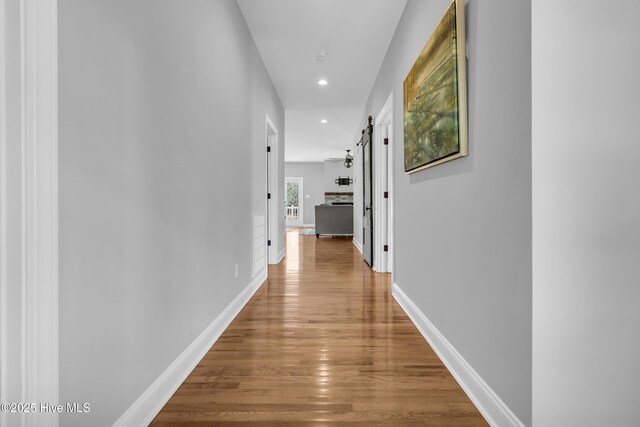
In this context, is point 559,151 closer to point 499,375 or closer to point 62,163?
point 499,375

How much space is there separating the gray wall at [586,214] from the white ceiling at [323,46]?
212 centimetres

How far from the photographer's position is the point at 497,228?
1.36 meters

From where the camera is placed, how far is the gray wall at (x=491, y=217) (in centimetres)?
118

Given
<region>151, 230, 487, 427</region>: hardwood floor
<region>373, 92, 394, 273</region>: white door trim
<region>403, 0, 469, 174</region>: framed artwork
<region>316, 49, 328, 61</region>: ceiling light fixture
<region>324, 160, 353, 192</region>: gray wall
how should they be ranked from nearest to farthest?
1. <region>151, 230, 487, 427</region>: hardwood floor
2. <region>403, 0, 469, 174</region>: framed artwork
3. <region>316, 49, 328, 61</region>: ceiling light fixture
4. <region>373, 92, 394, 273</region>: white door trim
5. <region>324, 160, 353, 192</region>: gray wall

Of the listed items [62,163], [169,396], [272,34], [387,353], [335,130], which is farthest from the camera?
[335,130]

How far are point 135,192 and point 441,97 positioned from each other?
5.13 feet

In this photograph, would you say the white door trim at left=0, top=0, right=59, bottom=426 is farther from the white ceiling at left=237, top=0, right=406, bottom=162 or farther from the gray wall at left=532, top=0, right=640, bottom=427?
the white ceiling at left=237, top=0, right=406, bottom=162

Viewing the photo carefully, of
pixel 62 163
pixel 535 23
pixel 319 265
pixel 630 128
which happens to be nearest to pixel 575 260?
pixel 630 128

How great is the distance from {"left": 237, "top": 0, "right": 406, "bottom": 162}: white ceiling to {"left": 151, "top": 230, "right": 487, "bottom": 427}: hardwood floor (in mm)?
2559

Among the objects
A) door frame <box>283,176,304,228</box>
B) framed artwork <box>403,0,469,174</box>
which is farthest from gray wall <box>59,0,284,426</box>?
door frame <box>283,176,304,228</box>

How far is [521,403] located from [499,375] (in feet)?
0.52

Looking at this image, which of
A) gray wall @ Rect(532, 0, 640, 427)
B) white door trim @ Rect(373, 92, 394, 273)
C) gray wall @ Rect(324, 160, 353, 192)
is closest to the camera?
gray wall @ Rect(532, 0, 640, 427)

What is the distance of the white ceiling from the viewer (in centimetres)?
288

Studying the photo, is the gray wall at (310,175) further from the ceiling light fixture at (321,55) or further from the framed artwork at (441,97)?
the framed artwork at (441,97)
